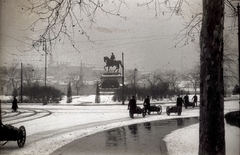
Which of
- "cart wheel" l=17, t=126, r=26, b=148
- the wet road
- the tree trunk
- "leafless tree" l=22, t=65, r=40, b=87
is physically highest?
"leafless tree" l=22, t=65, r=40, b=87

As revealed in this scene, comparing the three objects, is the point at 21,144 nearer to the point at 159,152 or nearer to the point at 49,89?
the point at 159,152

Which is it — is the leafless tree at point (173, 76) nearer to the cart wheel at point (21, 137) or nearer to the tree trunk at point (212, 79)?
the cart wheel at point (21, 137)

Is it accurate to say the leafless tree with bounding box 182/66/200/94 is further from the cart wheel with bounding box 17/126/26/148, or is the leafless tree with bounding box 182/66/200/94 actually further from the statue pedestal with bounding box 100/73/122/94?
the statue pedestal with bounding box 100/73/122/94

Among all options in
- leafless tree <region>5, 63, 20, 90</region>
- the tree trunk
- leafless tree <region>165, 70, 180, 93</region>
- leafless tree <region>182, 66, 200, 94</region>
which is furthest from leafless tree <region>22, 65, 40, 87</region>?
the tree trunk

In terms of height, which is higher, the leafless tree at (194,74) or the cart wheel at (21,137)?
the leafless tree at (194,74)

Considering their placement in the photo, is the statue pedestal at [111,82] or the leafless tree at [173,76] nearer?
the leafless tree at [173,76]

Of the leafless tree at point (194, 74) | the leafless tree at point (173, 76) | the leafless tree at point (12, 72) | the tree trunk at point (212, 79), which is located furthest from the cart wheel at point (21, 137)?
the leafless tree at point (173, 76)

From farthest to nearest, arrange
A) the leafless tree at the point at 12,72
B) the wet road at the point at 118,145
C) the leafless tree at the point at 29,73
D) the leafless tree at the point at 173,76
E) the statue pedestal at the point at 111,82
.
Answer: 1. the statue pedestal at the point at 111,82
2. the leafless tree at the point at 173,76
3. the leafless tree at the point at 29,73
4. the leafless tree at the point at 12,72
5. the wet road at the point at 118,145

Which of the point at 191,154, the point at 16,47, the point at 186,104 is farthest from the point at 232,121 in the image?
the point at 186,104
